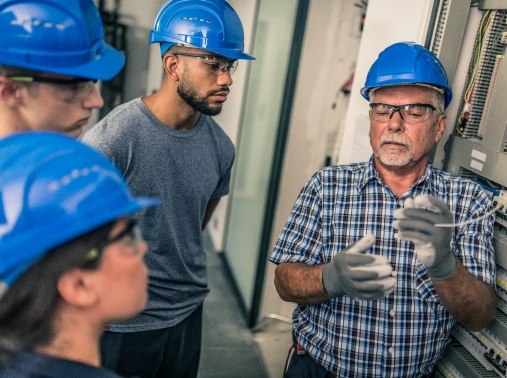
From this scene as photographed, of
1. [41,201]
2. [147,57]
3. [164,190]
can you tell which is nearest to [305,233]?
[164,190]

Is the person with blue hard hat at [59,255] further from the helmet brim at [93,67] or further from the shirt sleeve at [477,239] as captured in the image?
the shirt sleeve at [477,239]

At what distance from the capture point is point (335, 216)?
1618mm

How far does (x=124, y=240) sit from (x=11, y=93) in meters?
0.60

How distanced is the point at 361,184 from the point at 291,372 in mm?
649

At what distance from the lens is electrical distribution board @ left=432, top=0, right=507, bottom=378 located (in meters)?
1.56

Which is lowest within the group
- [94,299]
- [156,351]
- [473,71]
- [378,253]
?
[156,351]

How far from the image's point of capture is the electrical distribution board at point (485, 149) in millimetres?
1556

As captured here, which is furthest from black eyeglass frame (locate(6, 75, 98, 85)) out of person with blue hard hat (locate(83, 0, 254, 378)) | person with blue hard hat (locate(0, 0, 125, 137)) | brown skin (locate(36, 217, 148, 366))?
brown skin (locate(36, 217, 148, 366))

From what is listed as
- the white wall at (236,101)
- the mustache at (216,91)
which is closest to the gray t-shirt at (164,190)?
the mustache at (216,91)

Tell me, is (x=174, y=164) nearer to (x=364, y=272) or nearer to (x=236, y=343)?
(x=364, y=272)

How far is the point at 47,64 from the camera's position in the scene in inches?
45.6

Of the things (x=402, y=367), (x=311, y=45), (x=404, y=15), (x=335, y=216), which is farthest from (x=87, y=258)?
(x=311, y=45)

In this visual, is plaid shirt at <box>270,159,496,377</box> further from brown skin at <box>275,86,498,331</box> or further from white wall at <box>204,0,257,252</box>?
white wall at <box>204,0,257,252</box>

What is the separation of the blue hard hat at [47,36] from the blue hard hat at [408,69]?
90 cm
